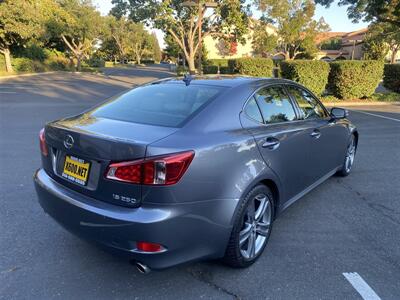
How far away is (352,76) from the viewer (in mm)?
14375

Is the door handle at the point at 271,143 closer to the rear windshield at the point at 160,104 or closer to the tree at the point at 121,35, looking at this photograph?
the rear windshield at the point at 160,104

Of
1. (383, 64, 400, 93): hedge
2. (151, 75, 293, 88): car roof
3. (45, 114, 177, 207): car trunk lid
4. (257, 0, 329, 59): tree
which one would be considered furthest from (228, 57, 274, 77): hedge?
(257, 0, 329, 59): tree

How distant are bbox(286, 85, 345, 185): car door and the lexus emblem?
2.28m

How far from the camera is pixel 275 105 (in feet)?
10.9

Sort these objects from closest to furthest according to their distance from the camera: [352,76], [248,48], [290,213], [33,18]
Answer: [290,213]
[352,76]
[33,18]
[248,48]

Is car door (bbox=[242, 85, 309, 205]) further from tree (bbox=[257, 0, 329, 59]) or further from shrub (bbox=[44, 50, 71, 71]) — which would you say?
shrub (bbox=[44, 50, 71, 71])

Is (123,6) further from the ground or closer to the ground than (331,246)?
further from the ground

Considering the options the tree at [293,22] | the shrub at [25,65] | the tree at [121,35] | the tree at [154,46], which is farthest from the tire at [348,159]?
the tree at [154,46]

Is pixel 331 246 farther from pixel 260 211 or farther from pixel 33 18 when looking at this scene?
pixel 33 18

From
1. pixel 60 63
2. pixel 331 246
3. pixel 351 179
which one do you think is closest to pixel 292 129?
pixel 331 246

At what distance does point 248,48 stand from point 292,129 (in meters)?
46.0

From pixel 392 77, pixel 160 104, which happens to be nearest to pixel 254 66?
pixel 392 77

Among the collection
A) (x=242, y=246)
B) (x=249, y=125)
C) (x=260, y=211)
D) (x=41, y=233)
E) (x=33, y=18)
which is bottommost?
(x=41, y=233)

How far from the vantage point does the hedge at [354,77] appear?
14211 millimetres
